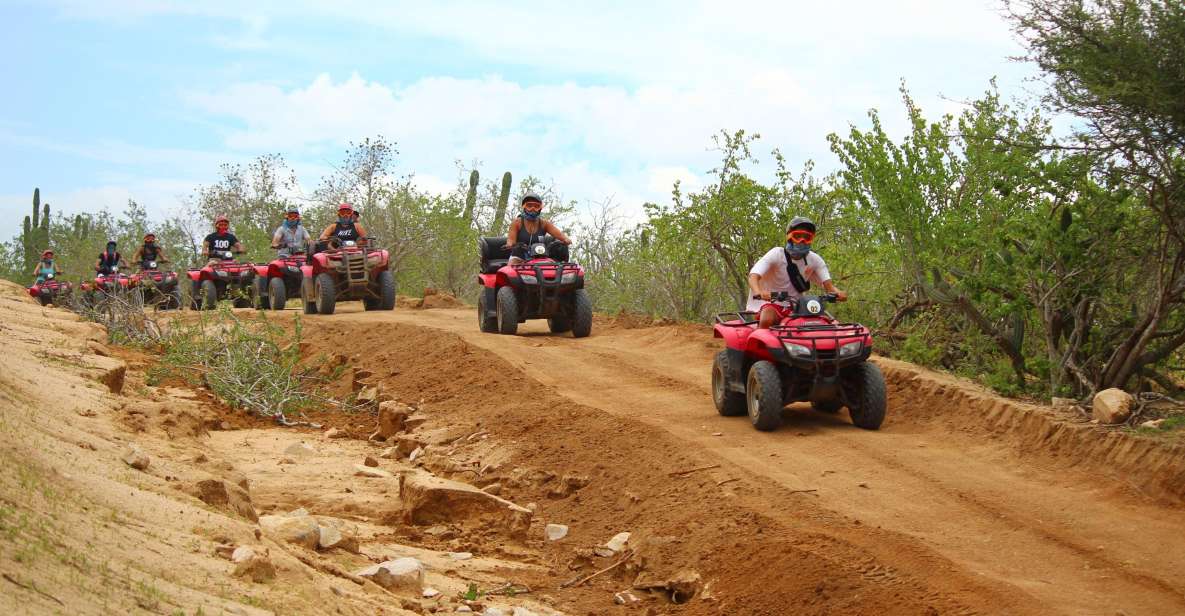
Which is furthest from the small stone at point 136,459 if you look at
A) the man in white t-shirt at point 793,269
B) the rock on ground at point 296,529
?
the man in white t-shirt at point 793,269

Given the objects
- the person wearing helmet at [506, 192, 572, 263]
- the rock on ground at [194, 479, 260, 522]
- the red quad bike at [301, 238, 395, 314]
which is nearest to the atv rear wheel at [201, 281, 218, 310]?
the red quad bike at [301, 238, 395, 314]

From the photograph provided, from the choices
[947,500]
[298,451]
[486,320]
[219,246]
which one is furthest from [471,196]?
[947,500]

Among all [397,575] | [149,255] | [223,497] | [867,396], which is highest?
[149,255]

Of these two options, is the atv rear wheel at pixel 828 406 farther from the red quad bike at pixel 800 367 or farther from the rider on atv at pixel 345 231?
the rider on atv at pixel 345 231

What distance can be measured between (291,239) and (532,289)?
322 inches

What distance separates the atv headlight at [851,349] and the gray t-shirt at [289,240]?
48.4 ft

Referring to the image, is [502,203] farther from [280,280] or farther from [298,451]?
[298,451]

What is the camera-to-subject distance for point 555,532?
29.7ft

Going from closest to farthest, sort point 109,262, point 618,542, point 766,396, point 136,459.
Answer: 1. point 136,459
2. point 618,542
3. point 766,396
4. point 109,262

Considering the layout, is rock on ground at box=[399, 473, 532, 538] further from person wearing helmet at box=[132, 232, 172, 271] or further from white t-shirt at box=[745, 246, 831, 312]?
person wearing helmet at box=[132, 232, 172, 271]

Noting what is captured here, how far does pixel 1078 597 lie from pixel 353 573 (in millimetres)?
3831

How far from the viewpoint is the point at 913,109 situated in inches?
616

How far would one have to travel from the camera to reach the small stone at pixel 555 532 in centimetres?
902

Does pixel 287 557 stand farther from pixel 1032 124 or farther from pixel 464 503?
pixel 1032 124
